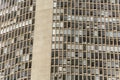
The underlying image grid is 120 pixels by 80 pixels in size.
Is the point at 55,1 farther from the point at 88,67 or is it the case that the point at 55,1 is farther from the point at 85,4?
the point at 88,67

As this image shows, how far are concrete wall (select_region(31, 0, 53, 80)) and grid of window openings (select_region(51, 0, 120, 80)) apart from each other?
5.90ft

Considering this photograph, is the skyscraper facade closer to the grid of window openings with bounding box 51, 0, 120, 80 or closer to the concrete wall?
the concrete wall

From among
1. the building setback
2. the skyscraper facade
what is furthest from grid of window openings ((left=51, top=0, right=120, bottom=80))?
the skyscraper facade

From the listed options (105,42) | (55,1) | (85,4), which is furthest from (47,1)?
(105,42)

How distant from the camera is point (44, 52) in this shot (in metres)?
171

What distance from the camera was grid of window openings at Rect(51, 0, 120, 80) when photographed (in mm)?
168500

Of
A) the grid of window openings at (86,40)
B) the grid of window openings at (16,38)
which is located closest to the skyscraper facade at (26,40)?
the grid of window openings at (16,38)

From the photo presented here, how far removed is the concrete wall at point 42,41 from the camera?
168000 mm

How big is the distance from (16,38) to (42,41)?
481 inches

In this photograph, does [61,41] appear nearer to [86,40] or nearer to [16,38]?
[86,40]

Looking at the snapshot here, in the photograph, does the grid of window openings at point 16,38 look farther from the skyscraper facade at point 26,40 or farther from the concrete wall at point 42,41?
the concrete wall at point 42,41

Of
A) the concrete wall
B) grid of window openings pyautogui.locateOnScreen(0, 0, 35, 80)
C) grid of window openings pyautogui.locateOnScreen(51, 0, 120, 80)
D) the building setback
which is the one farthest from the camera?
grid of window openings pyautogui.locateOnScreen(0, 0, 35, 80)

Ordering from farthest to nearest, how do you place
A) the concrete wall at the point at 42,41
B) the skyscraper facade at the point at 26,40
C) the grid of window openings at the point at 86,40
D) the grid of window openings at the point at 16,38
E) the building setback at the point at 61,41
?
the grid of window openings at the point at 16,38 → the skyscraper facade at the point at 26,40 → the building setback at the point at 61,41 → the grid of window openings at the point at 86,40 → the concrete wall at the point at 42,41

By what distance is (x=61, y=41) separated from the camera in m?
173
